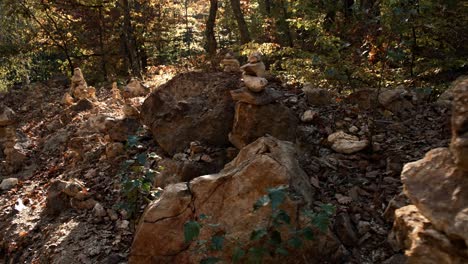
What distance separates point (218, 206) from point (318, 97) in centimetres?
263

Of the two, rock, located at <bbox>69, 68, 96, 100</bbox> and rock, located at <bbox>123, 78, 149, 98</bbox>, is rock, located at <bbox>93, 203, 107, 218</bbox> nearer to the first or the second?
rock, located at <bbox>123, 78, 149, 98</bbox>

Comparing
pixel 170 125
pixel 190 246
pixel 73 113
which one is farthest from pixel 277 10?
pixel 190 246

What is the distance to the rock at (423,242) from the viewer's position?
2.48 metres

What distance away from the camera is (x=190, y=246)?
374cm

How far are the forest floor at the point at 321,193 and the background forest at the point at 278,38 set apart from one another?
70 cm

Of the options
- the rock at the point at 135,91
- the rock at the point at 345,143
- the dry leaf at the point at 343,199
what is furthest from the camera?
the rock at the point at 135,91

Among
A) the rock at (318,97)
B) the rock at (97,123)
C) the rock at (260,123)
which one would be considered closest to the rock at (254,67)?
the rock at (260,123)

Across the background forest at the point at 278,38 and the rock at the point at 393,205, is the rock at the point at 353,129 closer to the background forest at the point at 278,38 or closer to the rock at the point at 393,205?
the background forest at the point at 278,38

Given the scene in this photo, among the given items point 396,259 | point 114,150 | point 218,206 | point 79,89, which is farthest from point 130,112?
point 396,259

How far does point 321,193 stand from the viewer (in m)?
4.12

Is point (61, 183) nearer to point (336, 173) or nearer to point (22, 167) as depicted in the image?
point (22, 167)

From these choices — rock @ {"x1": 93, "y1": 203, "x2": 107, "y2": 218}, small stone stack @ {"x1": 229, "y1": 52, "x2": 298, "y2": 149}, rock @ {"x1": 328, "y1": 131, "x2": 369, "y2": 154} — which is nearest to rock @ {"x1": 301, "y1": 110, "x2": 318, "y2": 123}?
small stone stack @ {"x1": 229, "y1": 52, "x2": 298, "y2": 149}

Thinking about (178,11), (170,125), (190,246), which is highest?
(178,11)

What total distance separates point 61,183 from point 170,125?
1693mm
